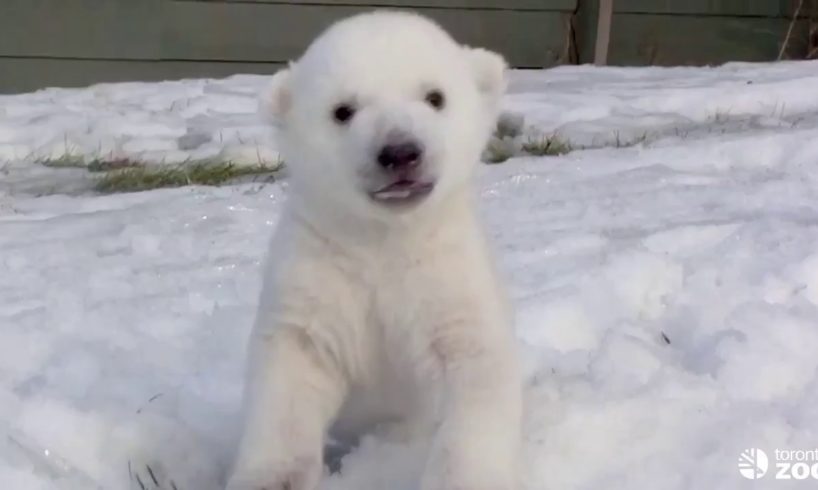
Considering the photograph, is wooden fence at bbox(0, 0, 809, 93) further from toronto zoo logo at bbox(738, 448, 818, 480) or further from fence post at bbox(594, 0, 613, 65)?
toronto zoo logo at bbox(738, 448, 818, 480)

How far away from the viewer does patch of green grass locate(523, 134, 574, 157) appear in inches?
213

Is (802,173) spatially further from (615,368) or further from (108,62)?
(108,62)

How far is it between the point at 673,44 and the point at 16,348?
22.5 ft

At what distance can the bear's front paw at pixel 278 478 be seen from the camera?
1.94 meters

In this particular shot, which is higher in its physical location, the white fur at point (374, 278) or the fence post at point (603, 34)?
the white fur at point (374, 278)

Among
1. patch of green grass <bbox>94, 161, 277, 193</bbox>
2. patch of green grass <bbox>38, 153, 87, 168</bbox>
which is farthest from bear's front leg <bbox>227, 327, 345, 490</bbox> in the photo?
patch of green grass <bbox>38, 153, 87, 168</bbox>

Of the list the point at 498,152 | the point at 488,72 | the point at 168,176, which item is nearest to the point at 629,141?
the point at 498,152

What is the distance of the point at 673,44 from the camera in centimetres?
873

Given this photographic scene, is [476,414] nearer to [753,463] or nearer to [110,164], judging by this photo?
[753,463]

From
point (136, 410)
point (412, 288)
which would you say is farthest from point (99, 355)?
point (412, 288)

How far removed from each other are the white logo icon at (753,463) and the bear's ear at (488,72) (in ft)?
3.03

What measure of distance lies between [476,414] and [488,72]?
0.82m

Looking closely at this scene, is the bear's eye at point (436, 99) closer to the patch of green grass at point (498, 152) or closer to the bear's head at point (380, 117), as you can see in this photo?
the bear's head at point (380, 117)

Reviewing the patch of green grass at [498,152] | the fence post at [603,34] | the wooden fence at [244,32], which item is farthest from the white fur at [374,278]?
the fence post at [603,34]
